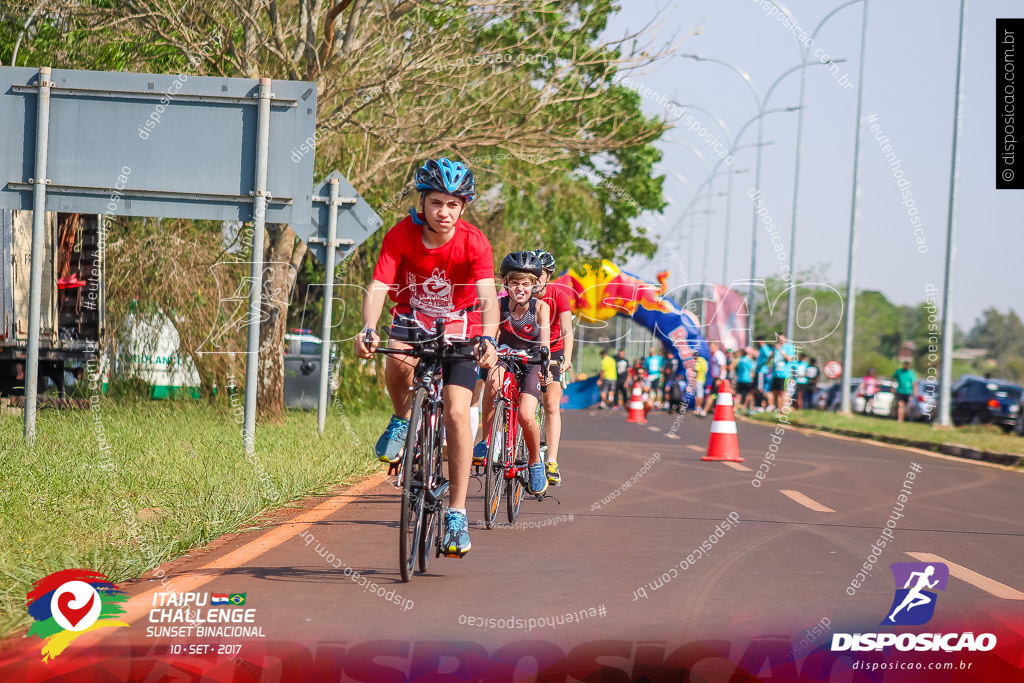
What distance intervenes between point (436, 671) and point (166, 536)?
8.79 feet

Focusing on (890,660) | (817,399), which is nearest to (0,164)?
(890,660)

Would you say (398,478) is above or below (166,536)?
above

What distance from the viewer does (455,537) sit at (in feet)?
20.1

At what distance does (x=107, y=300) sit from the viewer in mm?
16281

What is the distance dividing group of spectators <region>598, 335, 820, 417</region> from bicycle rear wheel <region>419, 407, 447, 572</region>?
19.7 metres

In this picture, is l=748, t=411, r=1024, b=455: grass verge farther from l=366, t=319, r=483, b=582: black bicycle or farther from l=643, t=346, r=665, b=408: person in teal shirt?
l=366, t=319, r=483, b=582: black bicycle

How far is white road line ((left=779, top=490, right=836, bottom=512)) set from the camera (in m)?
10.0

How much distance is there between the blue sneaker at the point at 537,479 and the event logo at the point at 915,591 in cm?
264

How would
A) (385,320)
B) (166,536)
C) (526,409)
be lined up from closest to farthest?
(166,536) → (526,409) → (385,320)

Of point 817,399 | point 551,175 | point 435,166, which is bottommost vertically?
point 817,399

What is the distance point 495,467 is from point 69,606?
3.55 metres

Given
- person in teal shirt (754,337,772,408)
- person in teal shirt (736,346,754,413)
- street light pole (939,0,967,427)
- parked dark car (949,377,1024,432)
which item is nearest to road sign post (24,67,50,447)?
street light pole (939,0,967,427)

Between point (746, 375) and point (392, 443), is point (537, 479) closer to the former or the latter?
point (392, 443)

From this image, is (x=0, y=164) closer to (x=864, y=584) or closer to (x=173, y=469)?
(x=173, y=469)
